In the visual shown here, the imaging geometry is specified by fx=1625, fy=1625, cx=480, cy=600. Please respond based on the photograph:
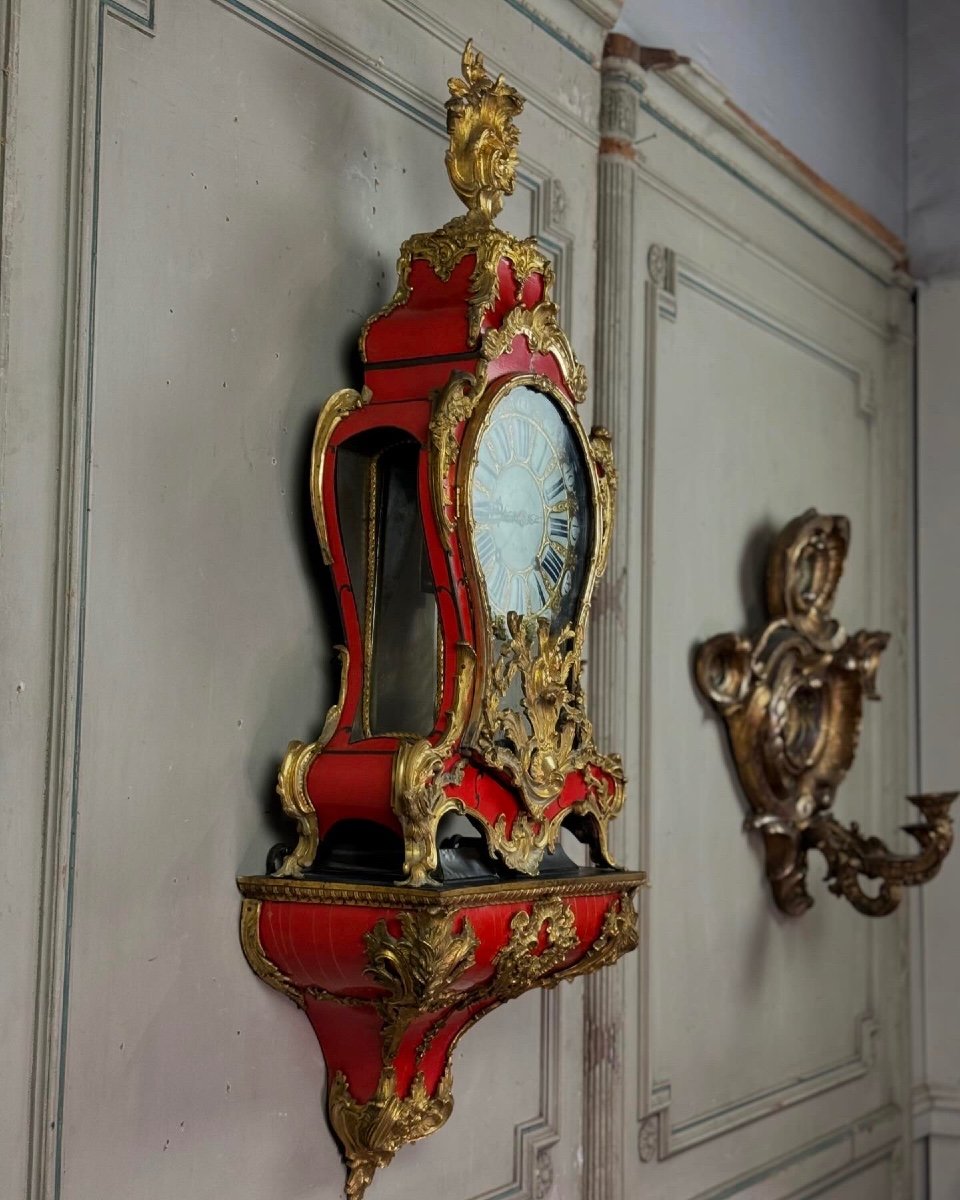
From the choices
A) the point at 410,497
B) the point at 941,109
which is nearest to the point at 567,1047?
the point at 410,497

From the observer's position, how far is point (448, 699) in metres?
1.84

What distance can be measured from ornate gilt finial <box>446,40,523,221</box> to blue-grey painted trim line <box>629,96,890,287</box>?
32.2 inches

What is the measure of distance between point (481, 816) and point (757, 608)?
1417 mm

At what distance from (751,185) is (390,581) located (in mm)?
1637

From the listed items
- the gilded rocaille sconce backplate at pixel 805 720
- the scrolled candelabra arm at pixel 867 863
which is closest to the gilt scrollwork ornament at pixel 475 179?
the gilded rocaille sconce backplate at pixel 805 720

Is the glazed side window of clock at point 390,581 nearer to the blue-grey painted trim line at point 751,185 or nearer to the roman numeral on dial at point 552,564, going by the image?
the roman numeral on dial at point 552,564

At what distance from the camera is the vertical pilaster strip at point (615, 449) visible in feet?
8.55

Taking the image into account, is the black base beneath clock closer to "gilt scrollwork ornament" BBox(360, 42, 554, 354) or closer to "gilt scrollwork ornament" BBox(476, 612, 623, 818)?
"gilt scrollwork ornament" BBox(476, 612, 623, 818)

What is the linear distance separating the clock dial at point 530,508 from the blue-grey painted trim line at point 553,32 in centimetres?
76

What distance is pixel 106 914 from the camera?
1665 mm

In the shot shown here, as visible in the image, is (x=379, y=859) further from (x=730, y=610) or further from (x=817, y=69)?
(x=817, y=69)

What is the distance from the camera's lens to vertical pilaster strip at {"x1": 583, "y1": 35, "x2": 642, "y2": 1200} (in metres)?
2.61

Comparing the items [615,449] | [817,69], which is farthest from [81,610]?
[817,69]

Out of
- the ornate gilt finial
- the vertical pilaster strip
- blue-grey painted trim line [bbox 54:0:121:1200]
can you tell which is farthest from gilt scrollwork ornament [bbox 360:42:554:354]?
the vertical pilaster strip
